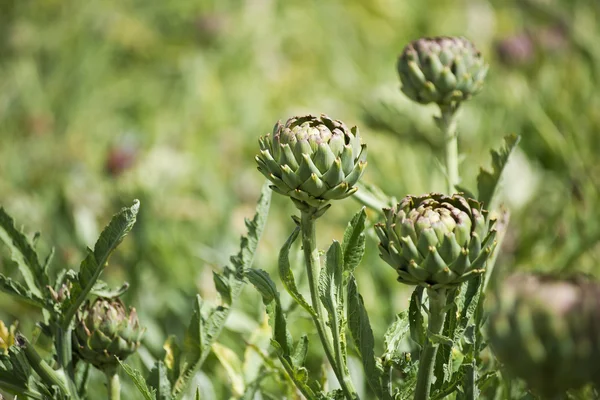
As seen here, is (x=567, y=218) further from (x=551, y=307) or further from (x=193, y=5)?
(x=193, y=5)

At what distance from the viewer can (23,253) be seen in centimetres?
49

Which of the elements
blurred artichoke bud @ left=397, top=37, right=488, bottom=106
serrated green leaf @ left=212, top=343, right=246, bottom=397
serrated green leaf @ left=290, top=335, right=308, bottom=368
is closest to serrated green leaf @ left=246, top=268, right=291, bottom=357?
serrated green leaf @ left=290, top=335, right=308, bottom=368

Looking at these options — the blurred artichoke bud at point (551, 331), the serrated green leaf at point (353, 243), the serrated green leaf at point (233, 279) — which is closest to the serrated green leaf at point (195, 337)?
the serrated green leaf at point (233, 279)

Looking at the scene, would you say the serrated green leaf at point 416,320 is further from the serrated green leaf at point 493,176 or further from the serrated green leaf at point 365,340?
the serrated green leaf at point 493,176

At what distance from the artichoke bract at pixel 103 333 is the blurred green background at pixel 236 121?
10 centimetres

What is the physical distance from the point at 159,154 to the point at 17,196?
25 centimetres

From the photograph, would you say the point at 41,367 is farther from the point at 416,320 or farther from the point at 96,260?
the point at 416,320

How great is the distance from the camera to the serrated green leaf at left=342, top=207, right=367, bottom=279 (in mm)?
452

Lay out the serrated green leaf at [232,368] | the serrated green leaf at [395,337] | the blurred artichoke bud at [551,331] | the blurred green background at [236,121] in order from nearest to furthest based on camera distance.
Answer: the blurred artichoke bud at [551,331]
the serrated green leaf at [395,337]
the serrated green leaf at [232,368]
the blurred green background at [236,121]

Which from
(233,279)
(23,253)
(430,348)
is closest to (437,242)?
(430,348)

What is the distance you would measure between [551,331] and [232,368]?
0.94 feet

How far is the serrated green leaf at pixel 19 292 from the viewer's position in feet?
1.47

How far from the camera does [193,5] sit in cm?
229

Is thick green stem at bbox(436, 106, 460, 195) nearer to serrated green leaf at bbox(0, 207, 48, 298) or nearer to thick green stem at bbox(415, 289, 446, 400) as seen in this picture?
thick green stem at bbox(415, 289, 446, 400)
